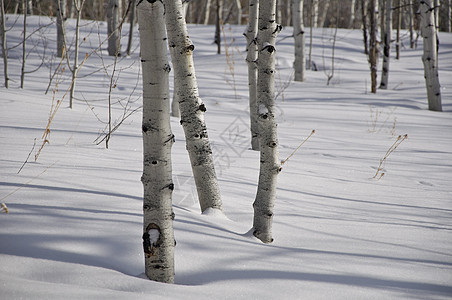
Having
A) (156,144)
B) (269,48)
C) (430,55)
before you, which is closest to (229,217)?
(269,48)

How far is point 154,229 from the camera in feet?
5.16

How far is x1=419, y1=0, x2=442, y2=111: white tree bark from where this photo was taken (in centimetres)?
793

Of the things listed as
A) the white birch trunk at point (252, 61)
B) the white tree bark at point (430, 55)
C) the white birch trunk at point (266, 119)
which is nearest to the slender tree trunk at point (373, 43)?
the white tree bark at point (430, 55)

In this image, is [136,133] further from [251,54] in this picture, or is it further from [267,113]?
[267,113]

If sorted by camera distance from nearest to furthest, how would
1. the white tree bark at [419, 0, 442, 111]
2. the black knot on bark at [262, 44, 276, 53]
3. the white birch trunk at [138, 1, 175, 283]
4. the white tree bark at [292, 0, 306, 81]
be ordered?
the white birch trunk at [138, 1, 175, 283] < the black knot on bark at [262, 44, 276, 53] < the white tree bark at [419, 0, 442, 111] < the white tree bark at [292, 0, 306, 81]

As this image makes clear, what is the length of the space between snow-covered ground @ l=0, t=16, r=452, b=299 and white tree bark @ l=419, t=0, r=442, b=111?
9.12 feet

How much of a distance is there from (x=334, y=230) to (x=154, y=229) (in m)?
1.39

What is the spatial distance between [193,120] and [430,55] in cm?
735

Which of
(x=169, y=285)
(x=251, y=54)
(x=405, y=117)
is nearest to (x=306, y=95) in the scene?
(x=405, y=117)

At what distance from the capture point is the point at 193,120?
249cm

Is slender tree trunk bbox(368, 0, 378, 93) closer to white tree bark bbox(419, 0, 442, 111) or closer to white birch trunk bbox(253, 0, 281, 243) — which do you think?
white tree bark bbox(419, 0, 442, 111)

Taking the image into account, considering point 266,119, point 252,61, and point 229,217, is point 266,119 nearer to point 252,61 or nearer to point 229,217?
point 229,217

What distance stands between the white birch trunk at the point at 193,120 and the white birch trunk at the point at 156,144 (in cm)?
85

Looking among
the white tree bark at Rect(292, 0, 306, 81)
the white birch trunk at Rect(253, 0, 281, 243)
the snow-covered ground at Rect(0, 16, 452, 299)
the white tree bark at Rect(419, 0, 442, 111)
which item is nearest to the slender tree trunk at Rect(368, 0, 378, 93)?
the white tree bark at Rect(419, 0, 442, 111)
